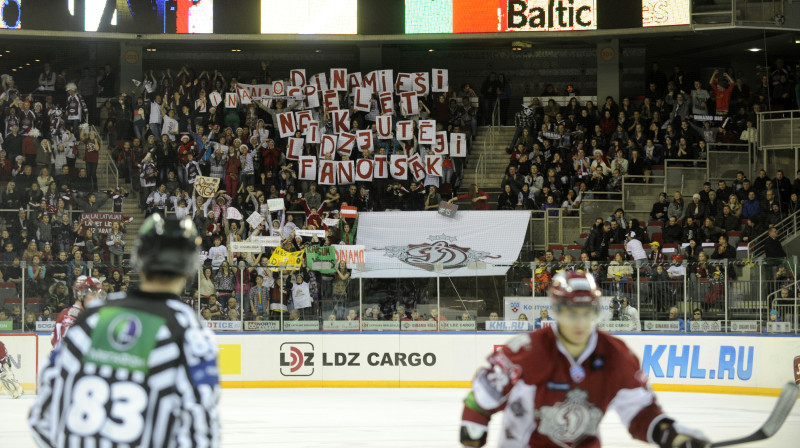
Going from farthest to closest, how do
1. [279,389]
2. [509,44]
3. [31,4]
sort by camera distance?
1. [509,44]
2. [31,4]
3. [279,389]

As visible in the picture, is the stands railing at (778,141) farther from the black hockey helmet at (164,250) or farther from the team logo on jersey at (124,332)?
the team logo on jersey at (124,332)

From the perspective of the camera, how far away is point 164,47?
3080 cm

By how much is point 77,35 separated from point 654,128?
14165 millimetres

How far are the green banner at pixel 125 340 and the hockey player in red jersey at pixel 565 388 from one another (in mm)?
1515

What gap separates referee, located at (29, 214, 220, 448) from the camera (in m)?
3.40

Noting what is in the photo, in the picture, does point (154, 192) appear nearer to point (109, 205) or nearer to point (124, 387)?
point (109, 205)

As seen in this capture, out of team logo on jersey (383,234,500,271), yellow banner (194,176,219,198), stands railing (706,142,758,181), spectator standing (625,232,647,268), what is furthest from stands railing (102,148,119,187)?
stands railing (706,142,758,181)

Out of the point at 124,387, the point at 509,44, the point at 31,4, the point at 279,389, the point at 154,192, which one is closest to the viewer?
the point at 124,387

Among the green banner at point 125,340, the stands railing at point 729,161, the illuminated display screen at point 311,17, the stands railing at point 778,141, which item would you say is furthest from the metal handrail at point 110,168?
the green banner at point 125,340

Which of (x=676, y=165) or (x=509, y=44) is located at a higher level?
(x=509, y=44)

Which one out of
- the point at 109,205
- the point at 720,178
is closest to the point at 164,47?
the point at 109,205

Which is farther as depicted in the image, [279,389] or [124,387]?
[279,389]

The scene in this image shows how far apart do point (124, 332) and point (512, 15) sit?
80.9 ft

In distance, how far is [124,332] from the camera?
11.3 feet
